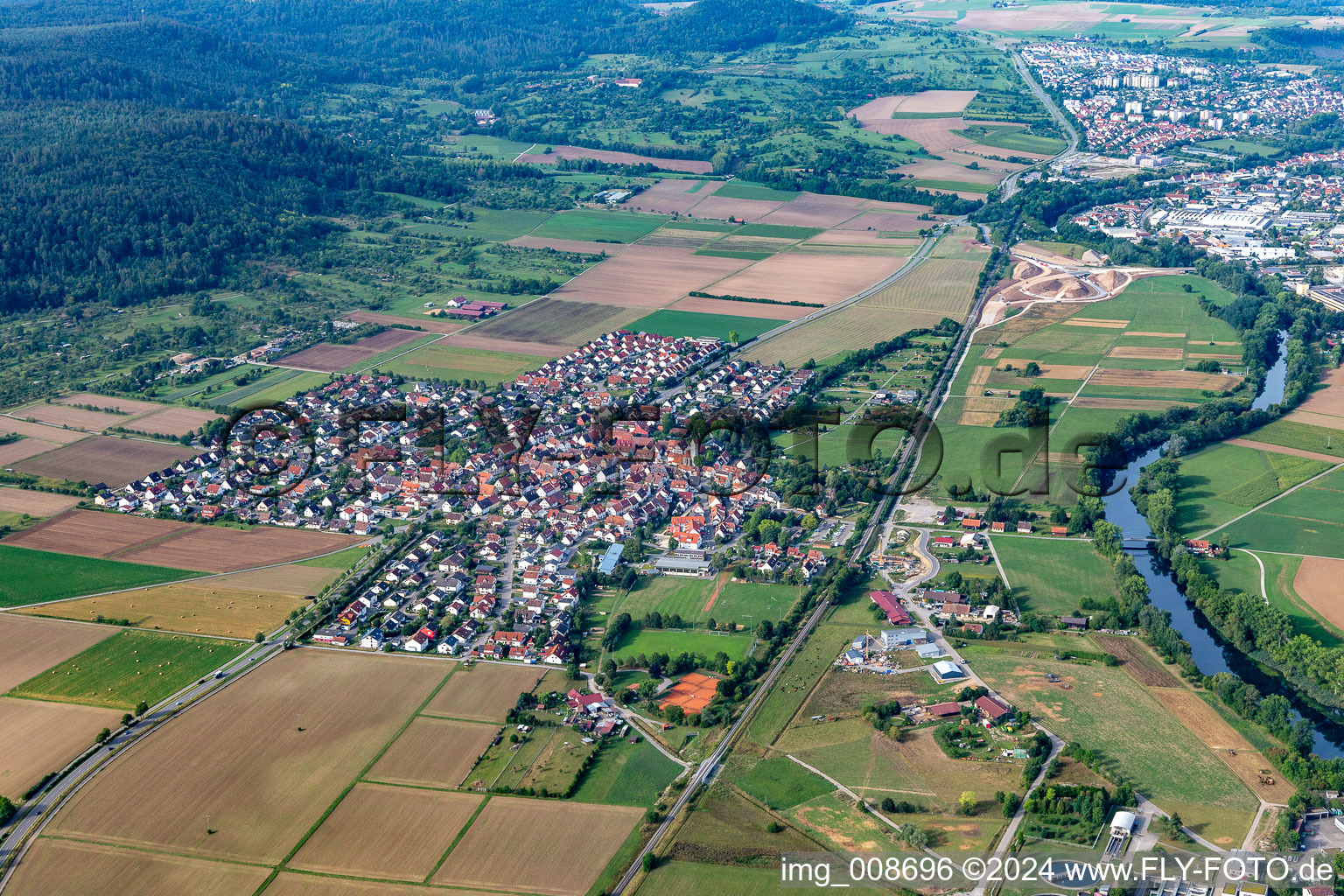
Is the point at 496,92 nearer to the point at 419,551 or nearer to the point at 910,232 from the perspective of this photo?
the point at 910,232

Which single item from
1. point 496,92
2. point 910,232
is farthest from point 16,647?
point 496,92

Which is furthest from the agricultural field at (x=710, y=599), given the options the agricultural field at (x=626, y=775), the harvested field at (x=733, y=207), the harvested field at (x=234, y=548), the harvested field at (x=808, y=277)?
the harvested field at (x=733, y=207)

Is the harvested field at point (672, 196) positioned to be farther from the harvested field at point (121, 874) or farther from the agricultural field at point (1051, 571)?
the harvested field at point (121, 874)

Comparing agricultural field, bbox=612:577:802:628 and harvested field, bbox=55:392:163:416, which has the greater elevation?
harvested field, bbox=55:392:163:416

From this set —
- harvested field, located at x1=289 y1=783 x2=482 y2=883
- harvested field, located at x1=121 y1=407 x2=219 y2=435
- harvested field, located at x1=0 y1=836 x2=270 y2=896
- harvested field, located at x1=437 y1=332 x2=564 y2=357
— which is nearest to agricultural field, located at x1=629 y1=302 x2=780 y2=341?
harvested field, located at x1=437 y1=332 x2=564 y2=357

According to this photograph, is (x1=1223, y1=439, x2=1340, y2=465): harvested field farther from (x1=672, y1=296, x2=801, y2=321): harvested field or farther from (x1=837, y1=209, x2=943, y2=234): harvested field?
(x1=837, y1=209, x2=943, y2=234): harvested field

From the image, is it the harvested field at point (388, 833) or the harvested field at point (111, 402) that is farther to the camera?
the harvested field at point (111, 402)

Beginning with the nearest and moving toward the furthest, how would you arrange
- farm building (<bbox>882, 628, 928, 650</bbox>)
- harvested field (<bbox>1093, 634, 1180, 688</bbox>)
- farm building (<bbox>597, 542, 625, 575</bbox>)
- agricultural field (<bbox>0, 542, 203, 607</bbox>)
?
harvested field (<bbox>1093, 634, 1180, 688</bbox>)
farm building (<bbox>882, 628, 928, 650</bbox>)
agricultural field (<bbox>0, 542, 203, 607</bbox>)
farm building (<bbox>597, 542, 625, 575</bbox>)
